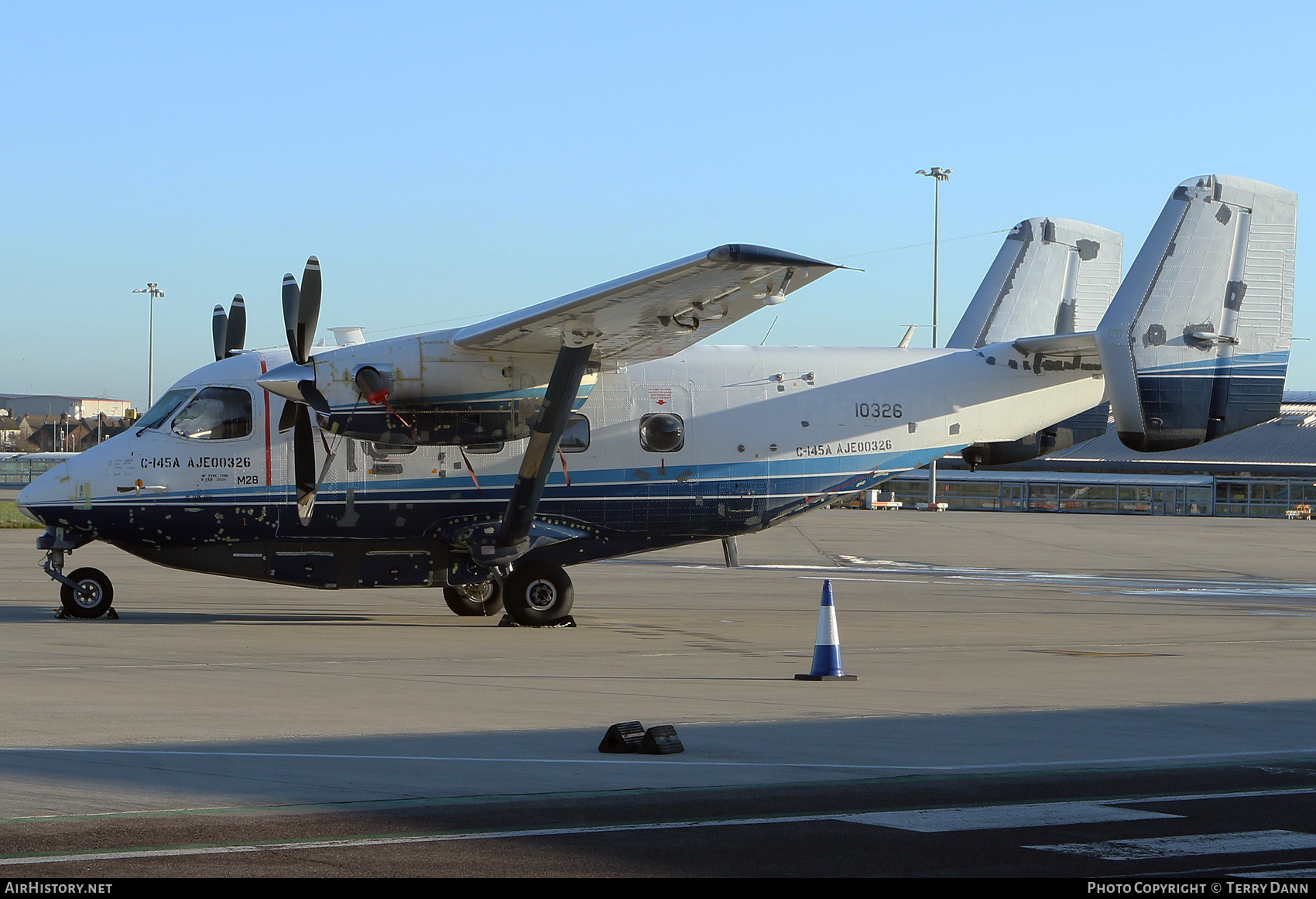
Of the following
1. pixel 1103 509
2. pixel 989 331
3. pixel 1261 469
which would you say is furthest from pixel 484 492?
pixel 1261 469

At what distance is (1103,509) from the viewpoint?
66.9m

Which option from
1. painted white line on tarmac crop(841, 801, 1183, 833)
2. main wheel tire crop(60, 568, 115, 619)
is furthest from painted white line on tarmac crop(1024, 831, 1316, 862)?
main wheel tire crop(60, 568, 115, 619)

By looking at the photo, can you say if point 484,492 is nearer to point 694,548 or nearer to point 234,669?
point 234,669

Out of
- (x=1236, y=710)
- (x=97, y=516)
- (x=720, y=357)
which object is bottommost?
(x=1236, y=710)

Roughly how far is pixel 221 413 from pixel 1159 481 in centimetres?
6096

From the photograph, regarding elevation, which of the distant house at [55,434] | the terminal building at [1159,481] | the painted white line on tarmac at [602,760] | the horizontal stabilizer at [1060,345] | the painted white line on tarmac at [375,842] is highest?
the distant house at [55,434]

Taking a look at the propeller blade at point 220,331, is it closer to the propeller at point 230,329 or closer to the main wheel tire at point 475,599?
the propeller at point 230,329

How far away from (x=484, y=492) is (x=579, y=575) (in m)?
9.73

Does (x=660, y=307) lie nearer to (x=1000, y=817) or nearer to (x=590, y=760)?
(x=590, y=760)

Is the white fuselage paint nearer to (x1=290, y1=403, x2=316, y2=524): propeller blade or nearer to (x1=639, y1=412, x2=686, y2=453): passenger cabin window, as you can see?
(x1=639, y1=412, x2=686, y2=453): passenger cabin window

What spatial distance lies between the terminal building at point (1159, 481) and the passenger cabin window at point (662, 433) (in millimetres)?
41341

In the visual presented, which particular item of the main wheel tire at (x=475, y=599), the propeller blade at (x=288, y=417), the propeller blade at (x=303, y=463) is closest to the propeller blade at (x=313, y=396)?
the propeller blade at (x=303, y=463)

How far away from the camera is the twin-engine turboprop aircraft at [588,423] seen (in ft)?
58.7

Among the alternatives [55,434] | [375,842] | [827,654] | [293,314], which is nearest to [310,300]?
[293,314]
